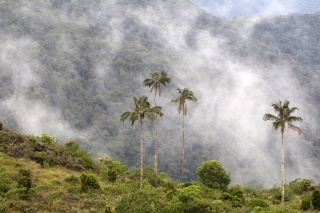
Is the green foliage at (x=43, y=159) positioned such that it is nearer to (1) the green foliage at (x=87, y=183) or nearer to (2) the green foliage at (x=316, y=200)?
(1) the green foliage at (x=87, y=183)

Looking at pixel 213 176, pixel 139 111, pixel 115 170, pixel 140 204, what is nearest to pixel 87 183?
pixel 139 111

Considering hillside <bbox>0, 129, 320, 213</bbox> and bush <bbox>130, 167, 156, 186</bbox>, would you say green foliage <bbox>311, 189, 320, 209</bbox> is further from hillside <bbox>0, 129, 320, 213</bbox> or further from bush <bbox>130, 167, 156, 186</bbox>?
bush <bbox>130, 167, 156, 186</bbox>

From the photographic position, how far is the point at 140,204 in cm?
2809

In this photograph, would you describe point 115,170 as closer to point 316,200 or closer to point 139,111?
point 139,111

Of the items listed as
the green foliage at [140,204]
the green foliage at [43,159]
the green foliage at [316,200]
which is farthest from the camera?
the green foliage at [43,159]

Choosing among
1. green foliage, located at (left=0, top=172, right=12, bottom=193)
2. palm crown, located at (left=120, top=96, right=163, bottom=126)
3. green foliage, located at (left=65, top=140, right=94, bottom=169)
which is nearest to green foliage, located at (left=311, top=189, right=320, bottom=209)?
palm crown, located at (left=120, top=96, right=163, bottom=126)

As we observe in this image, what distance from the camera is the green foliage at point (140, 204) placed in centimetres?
2772

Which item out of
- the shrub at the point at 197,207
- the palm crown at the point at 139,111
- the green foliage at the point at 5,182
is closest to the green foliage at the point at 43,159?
the green foliage at the point at 5,182

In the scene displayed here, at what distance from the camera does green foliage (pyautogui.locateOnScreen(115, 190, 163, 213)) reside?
90.9 ft

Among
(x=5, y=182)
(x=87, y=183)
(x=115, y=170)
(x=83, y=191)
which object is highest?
(x=115, y=170)

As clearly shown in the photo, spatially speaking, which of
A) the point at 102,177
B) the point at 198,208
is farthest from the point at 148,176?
the point at 198,208

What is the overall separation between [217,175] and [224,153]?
140 m

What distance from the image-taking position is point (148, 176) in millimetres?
58750

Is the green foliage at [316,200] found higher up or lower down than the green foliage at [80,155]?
lower down
